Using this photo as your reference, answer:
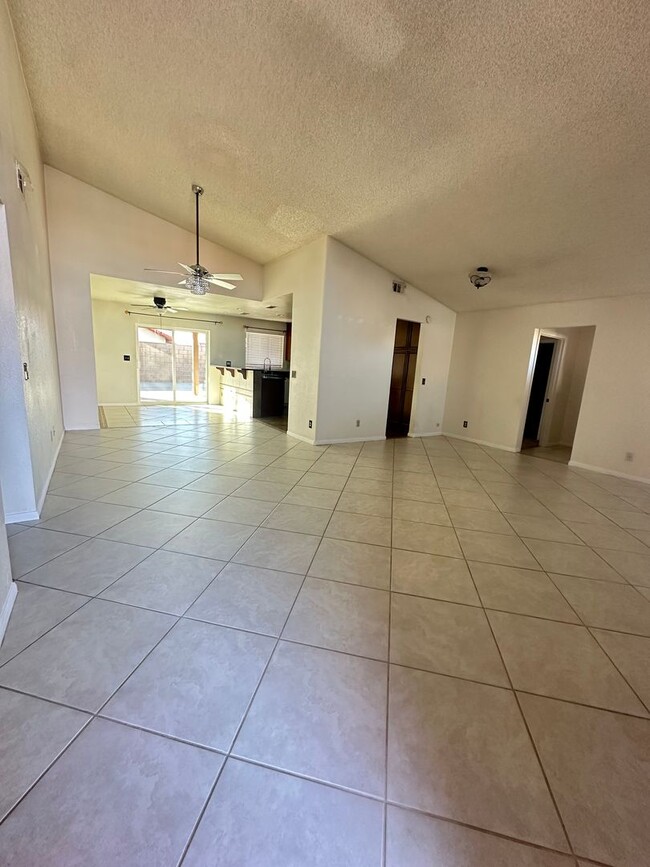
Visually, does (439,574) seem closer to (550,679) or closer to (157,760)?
(550,679)

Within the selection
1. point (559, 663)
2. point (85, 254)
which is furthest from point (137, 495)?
point (85, 254)

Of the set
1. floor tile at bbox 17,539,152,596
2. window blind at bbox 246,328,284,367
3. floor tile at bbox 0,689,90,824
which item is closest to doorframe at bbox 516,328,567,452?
floor tile at bbox 17,539,152,596

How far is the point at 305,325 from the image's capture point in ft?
16.7

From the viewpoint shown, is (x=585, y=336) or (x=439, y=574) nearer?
(x=439, y=574)

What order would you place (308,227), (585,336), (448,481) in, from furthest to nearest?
1. (585,336)
2. (308,227)
3. (448,481)

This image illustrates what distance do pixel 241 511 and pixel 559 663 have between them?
214 cm

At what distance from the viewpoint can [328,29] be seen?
1921 mm

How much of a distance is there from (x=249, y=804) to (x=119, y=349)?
28.2ft

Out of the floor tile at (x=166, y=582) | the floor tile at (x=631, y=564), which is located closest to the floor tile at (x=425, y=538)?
the floor tile at (x=631, y=564)

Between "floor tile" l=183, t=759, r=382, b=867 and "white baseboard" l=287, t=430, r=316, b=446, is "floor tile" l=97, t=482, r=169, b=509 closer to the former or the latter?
"floor tile" l=183, t=759, r=382, b=867

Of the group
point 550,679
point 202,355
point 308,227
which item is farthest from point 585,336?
point 202,355

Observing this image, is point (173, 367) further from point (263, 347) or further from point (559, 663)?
point (559, 663)

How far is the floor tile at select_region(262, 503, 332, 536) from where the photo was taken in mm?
2523

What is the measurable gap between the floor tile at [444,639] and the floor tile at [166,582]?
1.02m
